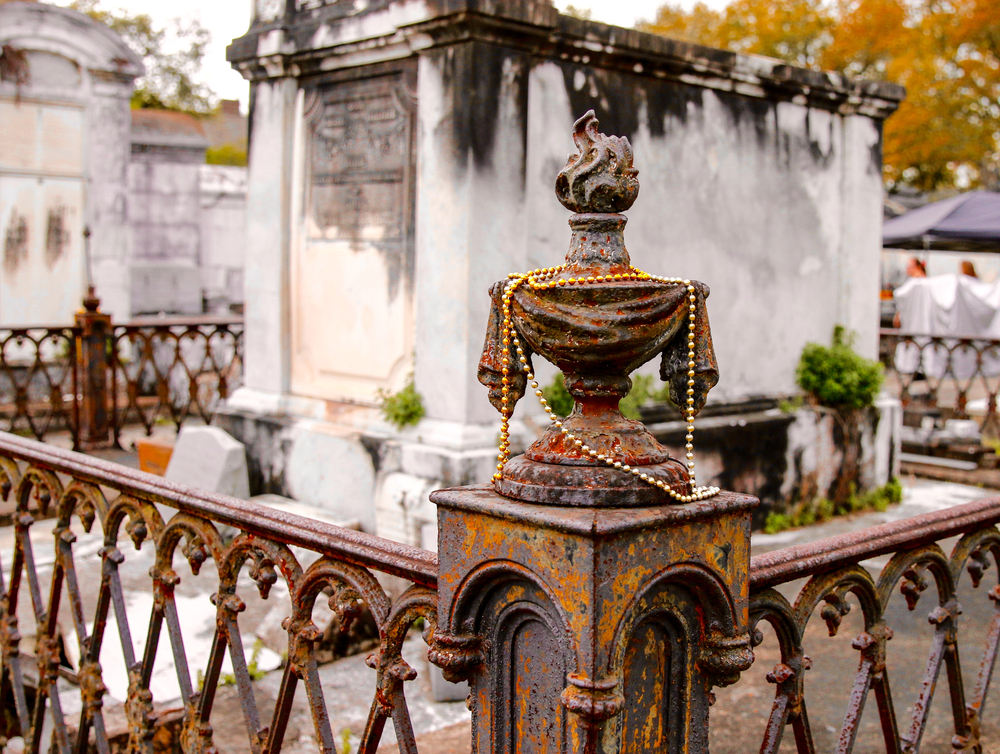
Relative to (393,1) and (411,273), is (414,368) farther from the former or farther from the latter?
(393,1)

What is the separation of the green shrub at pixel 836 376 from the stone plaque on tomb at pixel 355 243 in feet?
10.5

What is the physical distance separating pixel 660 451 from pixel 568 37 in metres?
4.29

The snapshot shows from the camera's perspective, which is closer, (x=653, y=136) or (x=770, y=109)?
(x=653, y=136)

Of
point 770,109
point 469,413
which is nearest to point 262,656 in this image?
point 469,413

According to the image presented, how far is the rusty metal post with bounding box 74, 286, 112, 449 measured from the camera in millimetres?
8656

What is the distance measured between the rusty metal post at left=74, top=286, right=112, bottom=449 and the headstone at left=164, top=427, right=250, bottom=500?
2673mm

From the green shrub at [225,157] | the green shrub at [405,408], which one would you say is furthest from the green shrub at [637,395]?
the green shrub at [225,157]

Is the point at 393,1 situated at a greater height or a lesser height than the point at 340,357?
greater

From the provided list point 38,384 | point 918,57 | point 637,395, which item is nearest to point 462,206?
point 637,395

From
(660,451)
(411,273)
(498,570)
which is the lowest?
(498,570)

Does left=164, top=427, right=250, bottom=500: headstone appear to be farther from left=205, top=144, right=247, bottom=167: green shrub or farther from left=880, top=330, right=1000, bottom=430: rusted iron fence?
left=205, top=144, right=247, bottom=167: green shrub

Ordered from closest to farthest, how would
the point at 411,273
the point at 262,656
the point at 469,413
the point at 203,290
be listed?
the point at 262,656 < the point at 469,413 < the point at 411,273 < the point at 203,290

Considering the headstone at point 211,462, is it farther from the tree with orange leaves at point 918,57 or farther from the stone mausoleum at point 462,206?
the tree with orange leaves at point 918,57

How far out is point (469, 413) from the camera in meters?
5.27
